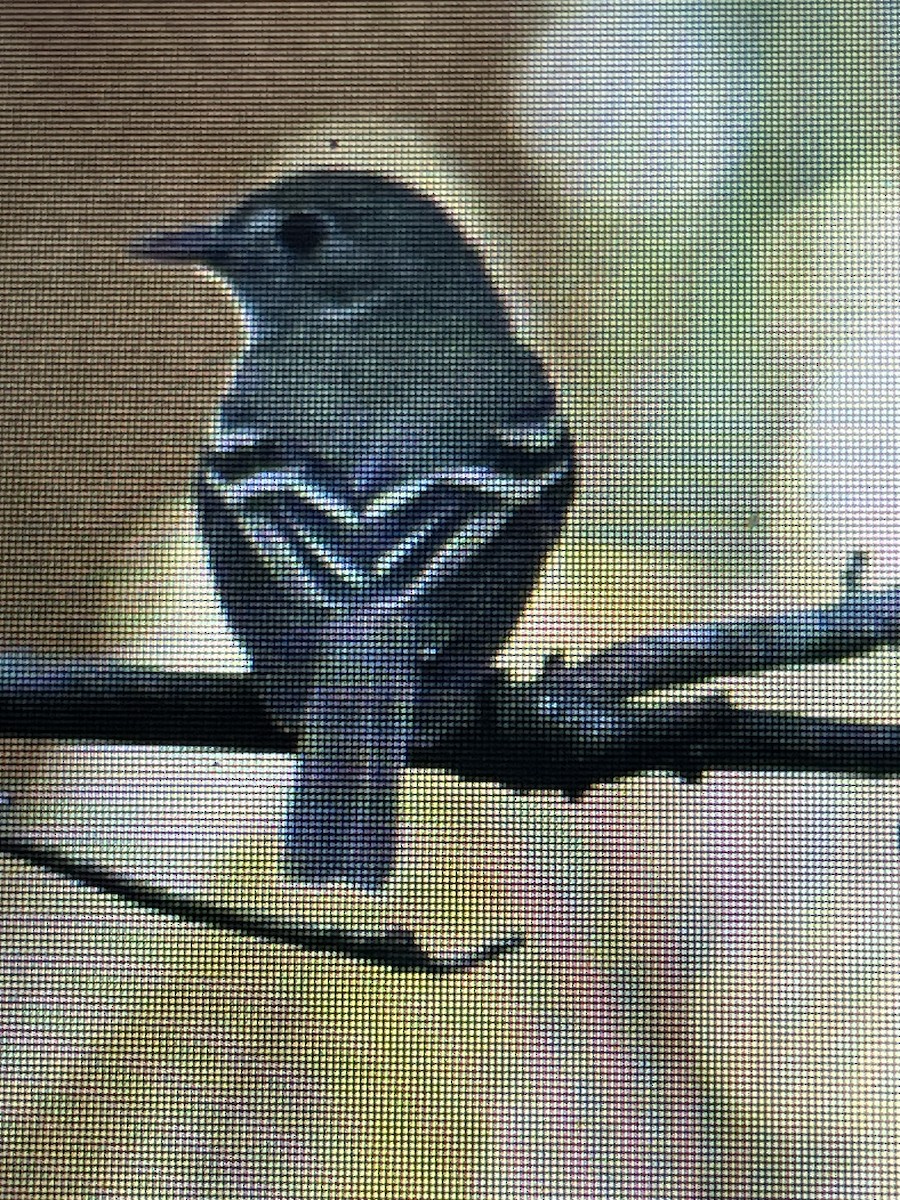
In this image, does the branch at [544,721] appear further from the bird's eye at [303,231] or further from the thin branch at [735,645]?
the bird's eye at [303,231]

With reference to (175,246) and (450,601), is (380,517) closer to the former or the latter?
(450,601)

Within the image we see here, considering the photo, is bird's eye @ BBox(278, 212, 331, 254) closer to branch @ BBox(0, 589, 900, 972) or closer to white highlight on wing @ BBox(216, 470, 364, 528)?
white highlight on wing @ BBox(216, 470, 364, 528)

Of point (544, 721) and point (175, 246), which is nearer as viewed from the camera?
point (544, 721)

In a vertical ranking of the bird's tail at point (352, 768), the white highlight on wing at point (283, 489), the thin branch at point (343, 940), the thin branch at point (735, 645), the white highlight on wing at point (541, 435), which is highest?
the white highlight on wing at point (541, 435)

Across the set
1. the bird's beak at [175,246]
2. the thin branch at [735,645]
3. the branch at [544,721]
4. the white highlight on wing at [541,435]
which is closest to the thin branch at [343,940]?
the branch at [544,721]

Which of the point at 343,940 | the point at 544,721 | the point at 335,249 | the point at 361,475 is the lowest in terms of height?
the point at 343,940

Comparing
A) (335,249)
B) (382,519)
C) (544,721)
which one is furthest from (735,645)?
(335,249)
